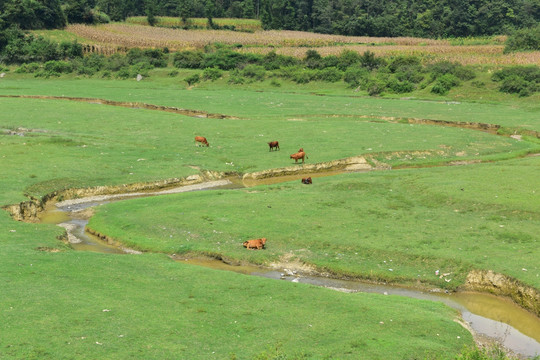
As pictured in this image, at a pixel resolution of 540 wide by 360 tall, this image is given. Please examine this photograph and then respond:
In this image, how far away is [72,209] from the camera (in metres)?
29.8

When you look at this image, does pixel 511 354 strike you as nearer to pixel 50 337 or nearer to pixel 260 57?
pixel 50 337

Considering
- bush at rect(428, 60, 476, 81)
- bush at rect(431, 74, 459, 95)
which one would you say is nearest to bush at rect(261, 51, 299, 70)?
bush at rect(428, 60, 476, 81)

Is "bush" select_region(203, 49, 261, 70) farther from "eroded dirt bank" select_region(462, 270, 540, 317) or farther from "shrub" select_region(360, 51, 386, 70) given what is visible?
"eroded dirt bank" select_region(462, 270, 540, 317)

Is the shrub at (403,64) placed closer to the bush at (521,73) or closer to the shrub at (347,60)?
the shrub at (347,60)

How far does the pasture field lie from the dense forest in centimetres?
8047

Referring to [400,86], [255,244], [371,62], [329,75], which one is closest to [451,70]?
[400,86]

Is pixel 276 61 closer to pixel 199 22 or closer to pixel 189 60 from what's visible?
pixel 189 60

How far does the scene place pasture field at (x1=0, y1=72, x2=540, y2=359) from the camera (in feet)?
50.4

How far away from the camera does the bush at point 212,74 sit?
78.7 m

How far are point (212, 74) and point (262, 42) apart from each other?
42.4 metres

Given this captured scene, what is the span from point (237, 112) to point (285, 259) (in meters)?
33.7

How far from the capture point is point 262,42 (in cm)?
11881

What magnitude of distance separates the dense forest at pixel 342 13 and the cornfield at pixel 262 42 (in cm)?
708

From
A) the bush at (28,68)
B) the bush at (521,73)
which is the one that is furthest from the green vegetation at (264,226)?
the bush at (28,68)
